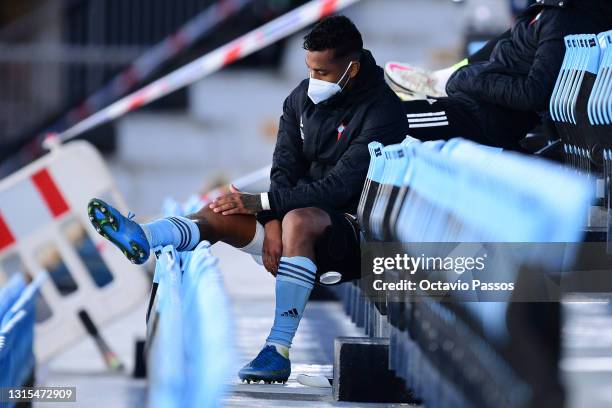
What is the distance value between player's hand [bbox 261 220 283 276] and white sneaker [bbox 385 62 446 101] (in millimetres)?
2155

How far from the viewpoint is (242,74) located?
12.2 metres

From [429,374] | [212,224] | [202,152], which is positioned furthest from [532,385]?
[202,152]

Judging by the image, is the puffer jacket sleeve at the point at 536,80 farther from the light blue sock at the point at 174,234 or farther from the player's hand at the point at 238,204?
the light blue sock at the point at 174,234

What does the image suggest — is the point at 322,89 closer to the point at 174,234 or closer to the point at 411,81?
the point at 174,234

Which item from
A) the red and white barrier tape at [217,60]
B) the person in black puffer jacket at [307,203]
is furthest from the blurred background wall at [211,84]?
the person in black puffer jacket at [307,203]

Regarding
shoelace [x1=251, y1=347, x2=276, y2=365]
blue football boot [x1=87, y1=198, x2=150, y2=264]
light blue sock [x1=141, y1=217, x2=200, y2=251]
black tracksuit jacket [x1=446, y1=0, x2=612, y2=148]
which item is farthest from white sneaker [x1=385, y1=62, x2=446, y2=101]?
shoelace [x1=251, y1=347, x2=276, y2=365]

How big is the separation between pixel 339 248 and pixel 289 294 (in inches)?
10.2

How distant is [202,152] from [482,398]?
933cm

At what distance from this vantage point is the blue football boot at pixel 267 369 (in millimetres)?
4746

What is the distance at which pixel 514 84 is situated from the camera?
6035 millimetres

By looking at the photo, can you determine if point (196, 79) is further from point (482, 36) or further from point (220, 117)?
point (482, 36)

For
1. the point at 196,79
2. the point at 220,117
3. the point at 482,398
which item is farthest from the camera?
the point at 220,117

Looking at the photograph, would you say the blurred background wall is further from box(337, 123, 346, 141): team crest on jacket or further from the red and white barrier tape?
box(337, 123, 346, 141): team crest on jacket

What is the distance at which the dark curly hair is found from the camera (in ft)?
17.9
